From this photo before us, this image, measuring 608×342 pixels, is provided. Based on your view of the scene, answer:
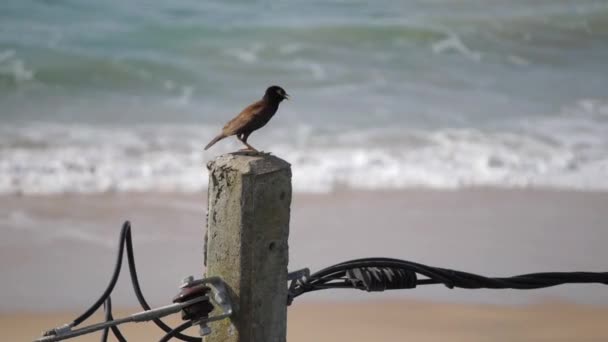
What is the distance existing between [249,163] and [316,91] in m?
14.1

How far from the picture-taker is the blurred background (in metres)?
7.02

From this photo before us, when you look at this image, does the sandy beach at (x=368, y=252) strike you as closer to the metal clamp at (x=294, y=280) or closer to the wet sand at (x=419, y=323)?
the wet sand at (x=419, y=323)

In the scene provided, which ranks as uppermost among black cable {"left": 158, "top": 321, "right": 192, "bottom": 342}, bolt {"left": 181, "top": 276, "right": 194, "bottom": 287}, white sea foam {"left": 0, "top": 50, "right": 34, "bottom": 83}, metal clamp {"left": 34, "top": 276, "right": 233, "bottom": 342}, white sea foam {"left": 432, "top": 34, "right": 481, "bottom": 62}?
white sea foam {"left": 432, "top": 34, "right": 481, "bottom": 62}

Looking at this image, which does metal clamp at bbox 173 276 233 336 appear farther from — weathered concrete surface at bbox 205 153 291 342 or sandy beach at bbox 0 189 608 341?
sandy beach at bbox 0 189 608 341

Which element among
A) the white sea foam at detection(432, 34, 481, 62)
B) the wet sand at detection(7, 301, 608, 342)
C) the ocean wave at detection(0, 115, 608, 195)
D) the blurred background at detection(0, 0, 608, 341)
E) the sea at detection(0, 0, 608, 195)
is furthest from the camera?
the white sea foam at detection(432, 34, 481, 62)

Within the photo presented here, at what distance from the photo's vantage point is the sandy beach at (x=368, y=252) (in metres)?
5.66

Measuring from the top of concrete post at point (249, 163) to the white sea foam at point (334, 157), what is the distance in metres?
6.69

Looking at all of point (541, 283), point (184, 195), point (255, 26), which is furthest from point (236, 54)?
point (541, 283)

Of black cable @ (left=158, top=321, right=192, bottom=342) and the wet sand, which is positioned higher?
the wet sand

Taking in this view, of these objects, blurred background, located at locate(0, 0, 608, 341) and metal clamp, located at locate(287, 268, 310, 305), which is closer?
metal clamp, located at locate(287, 268, 310, 305)

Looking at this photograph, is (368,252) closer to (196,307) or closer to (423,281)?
(423,281)

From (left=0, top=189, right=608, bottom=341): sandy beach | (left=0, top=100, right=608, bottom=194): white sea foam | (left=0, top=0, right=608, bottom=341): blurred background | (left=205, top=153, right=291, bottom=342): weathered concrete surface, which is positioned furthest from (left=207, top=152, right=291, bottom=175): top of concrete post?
(left=0, top=100, right=608, bottom=194): white sea foam

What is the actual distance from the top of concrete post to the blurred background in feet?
11.6

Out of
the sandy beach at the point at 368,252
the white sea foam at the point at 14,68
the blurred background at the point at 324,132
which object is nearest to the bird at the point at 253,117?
the sandy beach at the point at 368,252
